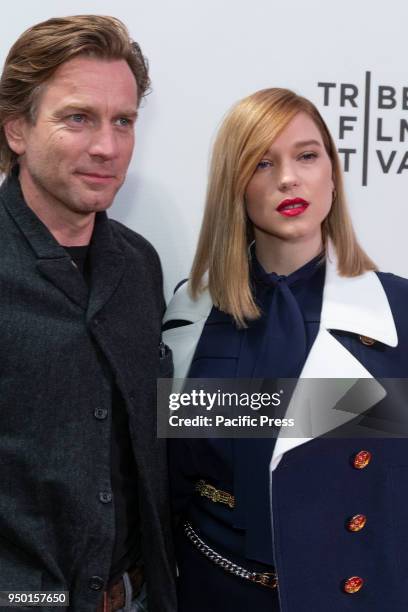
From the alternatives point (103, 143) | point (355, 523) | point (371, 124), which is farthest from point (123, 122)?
point (355, 523)

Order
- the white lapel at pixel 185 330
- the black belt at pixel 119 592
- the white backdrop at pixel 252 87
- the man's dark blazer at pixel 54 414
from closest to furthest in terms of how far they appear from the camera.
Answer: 1. the man's dark blazer at pixel 54 414
2. the black belt at pixel 119 592
3. the white lapel at pixel 185 330
4. the white backdrop at pixel 252 87

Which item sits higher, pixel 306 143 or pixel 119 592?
pixel 306 143

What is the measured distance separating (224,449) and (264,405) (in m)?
0.10

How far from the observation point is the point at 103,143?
4.52 ft

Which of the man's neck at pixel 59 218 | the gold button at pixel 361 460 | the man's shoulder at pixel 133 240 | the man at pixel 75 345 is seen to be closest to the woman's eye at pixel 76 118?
the man at pixel 75 345

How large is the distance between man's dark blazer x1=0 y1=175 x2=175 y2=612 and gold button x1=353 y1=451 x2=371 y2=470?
0.35 metres

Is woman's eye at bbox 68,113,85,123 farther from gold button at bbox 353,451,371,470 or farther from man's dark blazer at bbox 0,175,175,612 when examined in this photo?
gold button at bbox 353,451,371,470

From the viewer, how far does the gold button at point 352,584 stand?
53.6 inches

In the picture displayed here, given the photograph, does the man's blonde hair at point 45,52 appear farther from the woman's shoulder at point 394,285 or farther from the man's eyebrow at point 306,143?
the woman's shoulder at point 394,285

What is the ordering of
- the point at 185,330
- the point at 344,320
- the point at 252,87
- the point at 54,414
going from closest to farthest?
the point at 54,414 → the point at 344,320 → the point at 185,330 → the point at 252,87

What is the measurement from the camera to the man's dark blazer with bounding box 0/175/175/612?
4.18 ft

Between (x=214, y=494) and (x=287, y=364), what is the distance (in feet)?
0.88

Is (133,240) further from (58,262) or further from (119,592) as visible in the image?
(119,592)

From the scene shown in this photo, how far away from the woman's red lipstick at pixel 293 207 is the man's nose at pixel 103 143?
0.99 feet
